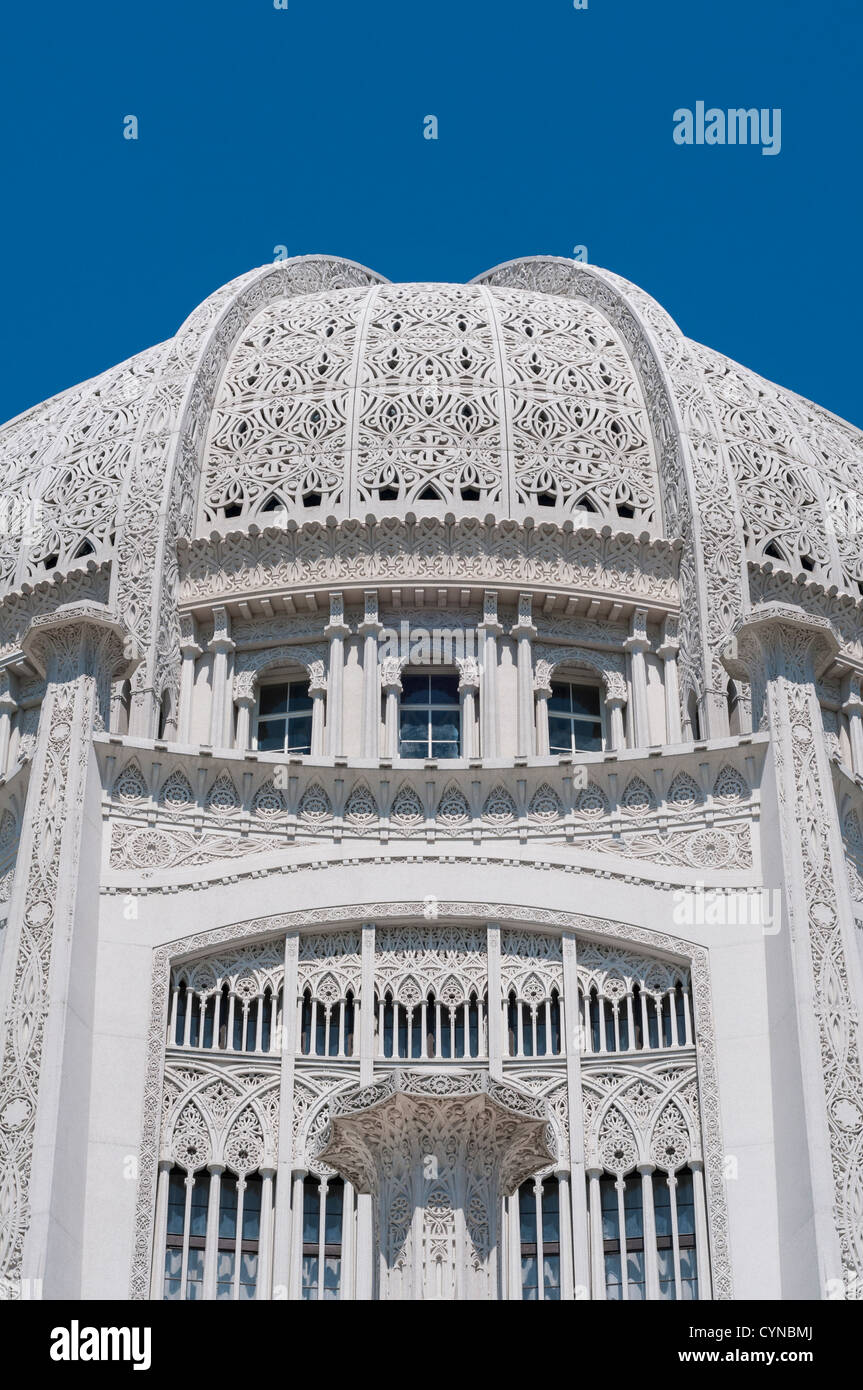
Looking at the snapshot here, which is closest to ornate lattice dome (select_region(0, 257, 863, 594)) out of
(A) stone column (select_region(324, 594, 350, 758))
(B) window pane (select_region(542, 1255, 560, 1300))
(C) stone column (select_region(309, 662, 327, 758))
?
(A) stone column (select_region(324, 594, 350, 758))

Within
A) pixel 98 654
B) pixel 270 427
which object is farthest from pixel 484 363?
pixel 98 654

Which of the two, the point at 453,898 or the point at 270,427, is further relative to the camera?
the point at 270,427

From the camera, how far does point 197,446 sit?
3456 centimetres

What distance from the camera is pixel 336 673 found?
32.4m

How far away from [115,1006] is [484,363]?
15.1m

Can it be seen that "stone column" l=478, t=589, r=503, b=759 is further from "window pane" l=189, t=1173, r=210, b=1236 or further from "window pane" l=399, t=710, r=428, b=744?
"window pane" l=189, t=1173, r=210, b=1236

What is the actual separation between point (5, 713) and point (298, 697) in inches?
177

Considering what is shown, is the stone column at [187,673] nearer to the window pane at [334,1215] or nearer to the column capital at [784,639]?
the window pane at [334,1215]

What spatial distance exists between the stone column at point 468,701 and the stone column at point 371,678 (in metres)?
1.25

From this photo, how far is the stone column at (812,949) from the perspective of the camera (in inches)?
832

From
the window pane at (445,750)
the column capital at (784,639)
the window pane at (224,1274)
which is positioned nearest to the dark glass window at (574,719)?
the window pane at (445,750)

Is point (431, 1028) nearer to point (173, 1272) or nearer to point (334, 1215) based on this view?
point (334, 1215)
